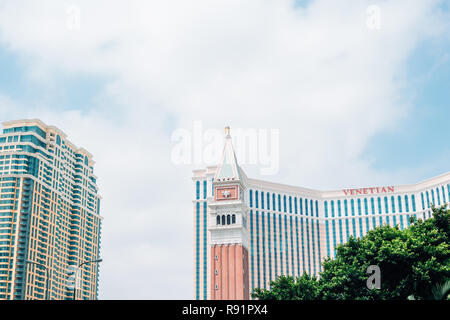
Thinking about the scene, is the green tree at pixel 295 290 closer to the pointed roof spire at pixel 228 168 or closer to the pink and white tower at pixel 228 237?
the pink and white tower at pixel 228 237

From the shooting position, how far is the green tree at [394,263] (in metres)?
47.3

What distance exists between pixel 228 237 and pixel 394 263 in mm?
67376

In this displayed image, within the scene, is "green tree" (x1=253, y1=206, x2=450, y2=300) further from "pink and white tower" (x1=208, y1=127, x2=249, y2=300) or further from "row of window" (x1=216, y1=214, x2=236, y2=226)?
"row of window" (x1=216, y1=214, x2=236, y2=226)

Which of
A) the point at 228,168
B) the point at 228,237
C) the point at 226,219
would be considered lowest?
the point at 228,237

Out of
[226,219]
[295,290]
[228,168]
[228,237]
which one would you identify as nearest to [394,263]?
[295,290]

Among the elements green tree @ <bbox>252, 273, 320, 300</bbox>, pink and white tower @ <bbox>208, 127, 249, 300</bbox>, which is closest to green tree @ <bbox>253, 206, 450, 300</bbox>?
green tree @ <bbox>252, 273, 320, 300</bbox>

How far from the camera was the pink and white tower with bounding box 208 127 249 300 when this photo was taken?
11056cm

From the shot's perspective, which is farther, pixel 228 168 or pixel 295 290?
pixel 228 168

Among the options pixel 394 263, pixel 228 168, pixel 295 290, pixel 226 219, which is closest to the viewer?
pixel 394 263

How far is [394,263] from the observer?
4928 centimetres

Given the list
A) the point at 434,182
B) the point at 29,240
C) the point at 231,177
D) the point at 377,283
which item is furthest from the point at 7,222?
the point at 377,283

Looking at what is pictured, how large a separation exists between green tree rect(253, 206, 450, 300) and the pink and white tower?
54885 millimetres

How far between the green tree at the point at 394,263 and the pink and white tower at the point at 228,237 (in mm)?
54885

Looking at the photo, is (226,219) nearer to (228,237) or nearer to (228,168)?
(228,237)
